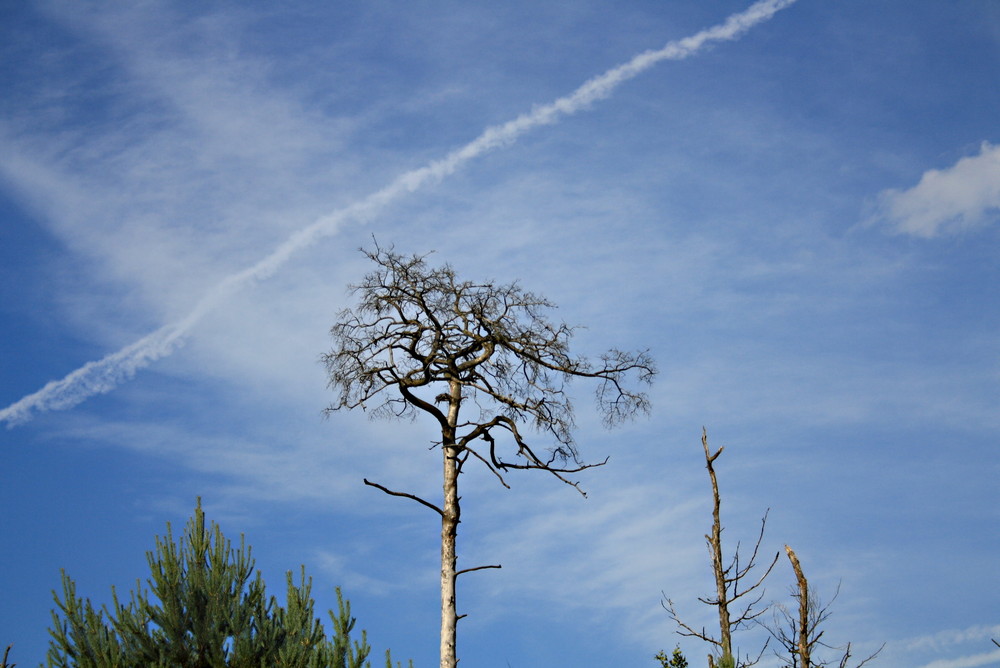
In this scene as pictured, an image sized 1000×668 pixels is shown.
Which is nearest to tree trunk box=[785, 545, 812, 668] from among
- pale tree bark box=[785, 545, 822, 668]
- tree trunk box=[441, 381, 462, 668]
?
pale tree bark box=[785, 545, 822, 668]

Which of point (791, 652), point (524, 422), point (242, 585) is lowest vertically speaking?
point (791, 652)

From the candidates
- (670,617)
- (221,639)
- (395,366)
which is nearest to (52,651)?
(221,639)

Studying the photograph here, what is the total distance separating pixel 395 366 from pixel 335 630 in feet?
15.0

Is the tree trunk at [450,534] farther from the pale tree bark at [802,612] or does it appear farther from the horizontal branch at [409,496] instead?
the pale tree bark at [802,612]

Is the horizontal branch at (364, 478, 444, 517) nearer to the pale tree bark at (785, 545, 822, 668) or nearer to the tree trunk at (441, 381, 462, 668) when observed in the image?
the tree trunk at (441, 381, 462, 668)

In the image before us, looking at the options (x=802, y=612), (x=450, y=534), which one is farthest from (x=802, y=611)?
(x=450, y=534)

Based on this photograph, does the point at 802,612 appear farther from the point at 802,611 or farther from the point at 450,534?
the point at 450,534

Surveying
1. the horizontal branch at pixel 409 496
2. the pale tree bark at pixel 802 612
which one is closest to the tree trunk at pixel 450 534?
the horizontal branch at pixel 409 496

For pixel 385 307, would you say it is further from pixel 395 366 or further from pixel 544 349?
pixel 544 349

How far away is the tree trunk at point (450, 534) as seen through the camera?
1422cm

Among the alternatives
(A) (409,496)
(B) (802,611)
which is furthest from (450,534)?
(B) (802,611)

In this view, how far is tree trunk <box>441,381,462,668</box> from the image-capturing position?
46.6 feet

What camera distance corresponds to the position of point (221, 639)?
12.8 m

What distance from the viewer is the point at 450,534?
14.9 metres
